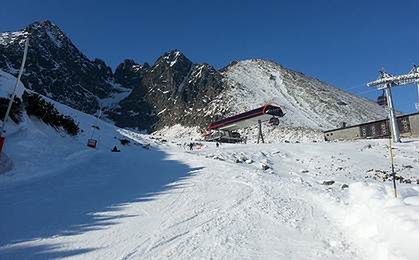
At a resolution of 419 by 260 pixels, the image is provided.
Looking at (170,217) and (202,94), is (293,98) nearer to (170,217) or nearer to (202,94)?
(202,94)

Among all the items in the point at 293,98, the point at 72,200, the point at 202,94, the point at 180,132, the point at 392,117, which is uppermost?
the point at 202,94

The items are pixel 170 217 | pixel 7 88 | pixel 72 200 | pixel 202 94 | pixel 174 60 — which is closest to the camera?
pixel 170 217

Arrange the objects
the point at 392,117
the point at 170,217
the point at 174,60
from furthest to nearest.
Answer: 1. the point at 174,60
2. the point at 392,117
3. the point at 170,217

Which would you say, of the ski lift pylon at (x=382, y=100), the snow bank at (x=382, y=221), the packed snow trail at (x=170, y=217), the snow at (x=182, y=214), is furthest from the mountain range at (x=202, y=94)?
the snow bank at (x=382, y=221)

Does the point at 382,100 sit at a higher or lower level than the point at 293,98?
lower

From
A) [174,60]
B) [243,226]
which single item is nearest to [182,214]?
[243,226]

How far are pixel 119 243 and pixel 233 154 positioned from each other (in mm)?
22993

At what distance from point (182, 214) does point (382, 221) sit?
478 cm

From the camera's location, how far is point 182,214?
35.9 feet

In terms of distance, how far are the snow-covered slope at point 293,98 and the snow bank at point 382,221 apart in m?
91.6

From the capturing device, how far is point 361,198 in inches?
454

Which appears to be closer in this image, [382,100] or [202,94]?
[382,100]

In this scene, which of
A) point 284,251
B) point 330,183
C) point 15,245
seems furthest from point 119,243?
point 330,183

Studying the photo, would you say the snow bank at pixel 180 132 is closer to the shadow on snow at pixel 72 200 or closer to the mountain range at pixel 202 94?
the mountain range at pixel 202 94
